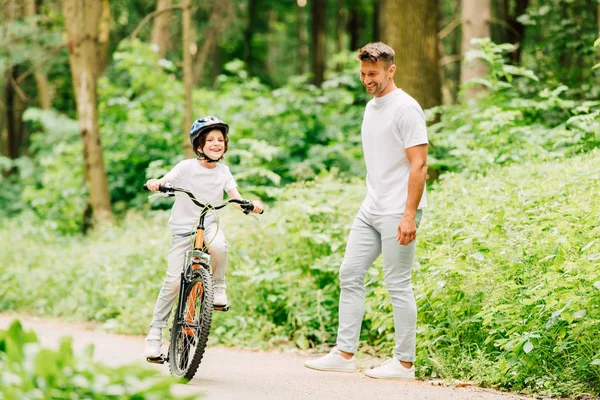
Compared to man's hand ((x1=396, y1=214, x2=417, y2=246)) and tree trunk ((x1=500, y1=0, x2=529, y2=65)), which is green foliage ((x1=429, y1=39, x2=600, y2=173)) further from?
tree trunk ((x1=500, y1=0, x2=529, y2=65))

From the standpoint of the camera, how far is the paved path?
5.44m

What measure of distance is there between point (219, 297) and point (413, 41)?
6.92 metres

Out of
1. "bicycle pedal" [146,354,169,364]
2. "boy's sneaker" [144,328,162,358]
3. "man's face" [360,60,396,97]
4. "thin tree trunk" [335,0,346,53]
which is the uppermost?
"thin tree trunk" [335,0,346,53]

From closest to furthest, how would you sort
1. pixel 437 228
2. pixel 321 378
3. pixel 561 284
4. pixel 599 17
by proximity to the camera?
pixel 561 284 → pixel 321 378 → pixel 437 228 → pixel 599 17

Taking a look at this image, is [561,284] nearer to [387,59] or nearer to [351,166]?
[387,59]

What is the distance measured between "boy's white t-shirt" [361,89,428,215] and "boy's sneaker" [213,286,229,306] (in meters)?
1.35

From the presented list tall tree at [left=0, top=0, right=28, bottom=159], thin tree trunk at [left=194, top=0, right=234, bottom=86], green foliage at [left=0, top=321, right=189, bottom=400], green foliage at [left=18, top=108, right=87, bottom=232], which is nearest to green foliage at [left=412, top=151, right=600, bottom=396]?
green foliage at [left=0, top=321, right=189, bottom=400]

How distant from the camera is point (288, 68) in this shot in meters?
40.5

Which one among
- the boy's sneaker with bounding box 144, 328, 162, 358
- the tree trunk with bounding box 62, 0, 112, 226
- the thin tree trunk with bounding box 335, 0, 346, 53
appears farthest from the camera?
the thin tree trunk with bounding box 335, 0, 346, 53

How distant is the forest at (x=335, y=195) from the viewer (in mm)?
6016

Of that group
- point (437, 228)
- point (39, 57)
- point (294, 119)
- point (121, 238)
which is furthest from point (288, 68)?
point (437, 228)

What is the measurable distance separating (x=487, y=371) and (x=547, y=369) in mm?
499

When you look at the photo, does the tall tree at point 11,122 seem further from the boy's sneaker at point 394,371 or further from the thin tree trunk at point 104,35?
the boy's sneaker at point 394,371

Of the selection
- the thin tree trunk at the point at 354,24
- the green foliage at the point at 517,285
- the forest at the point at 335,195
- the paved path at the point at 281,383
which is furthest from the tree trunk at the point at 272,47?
the green foliage at the point at 517,285
